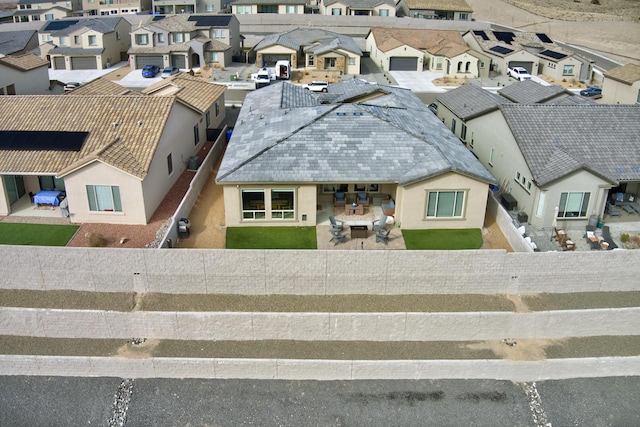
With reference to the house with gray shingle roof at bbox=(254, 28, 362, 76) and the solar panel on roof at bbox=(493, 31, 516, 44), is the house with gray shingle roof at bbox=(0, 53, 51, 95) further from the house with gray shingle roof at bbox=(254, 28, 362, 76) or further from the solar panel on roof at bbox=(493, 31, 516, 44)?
the solar panel on roof at bbox=(493, 31, 516, 44)

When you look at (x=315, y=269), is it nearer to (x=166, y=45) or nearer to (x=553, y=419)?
(x=553, y=419)

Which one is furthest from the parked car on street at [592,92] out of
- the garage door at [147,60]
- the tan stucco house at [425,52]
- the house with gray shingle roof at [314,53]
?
the garage door at [147,60]

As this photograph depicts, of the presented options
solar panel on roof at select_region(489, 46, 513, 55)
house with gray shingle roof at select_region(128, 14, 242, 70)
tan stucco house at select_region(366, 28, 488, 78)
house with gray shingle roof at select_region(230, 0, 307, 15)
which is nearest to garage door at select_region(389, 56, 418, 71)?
tan stucco house at select_region(366, 28, 488, 78)

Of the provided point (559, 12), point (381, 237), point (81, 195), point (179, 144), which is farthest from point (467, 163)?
point (559, 12)

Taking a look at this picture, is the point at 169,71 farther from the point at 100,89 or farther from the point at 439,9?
the point at 439,9

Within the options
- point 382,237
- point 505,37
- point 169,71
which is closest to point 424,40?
point 505,37

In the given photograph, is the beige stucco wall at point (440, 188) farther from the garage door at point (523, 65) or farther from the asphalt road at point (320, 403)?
the garage door at point (523, 65)
